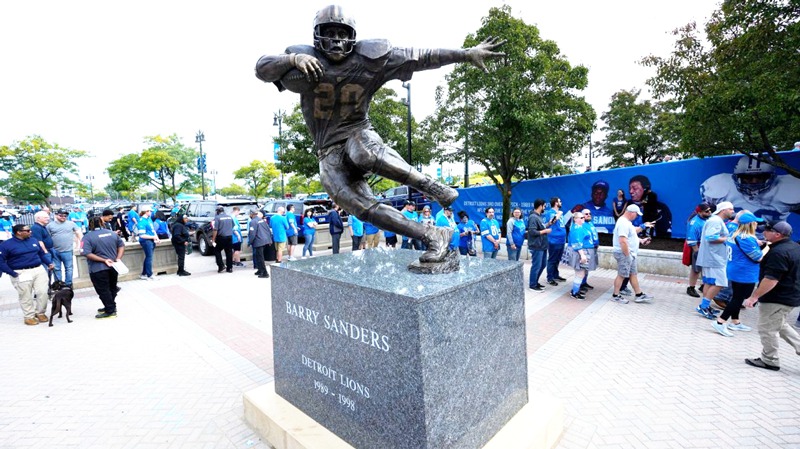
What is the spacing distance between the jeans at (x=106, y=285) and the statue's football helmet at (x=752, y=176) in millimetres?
14359

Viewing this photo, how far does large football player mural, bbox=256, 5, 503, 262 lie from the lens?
2.98m

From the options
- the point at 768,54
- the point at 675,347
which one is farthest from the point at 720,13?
the point at 675,347

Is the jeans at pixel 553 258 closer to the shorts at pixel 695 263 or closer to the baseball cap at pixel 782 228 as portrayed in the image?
the shorts at pixel 695 263

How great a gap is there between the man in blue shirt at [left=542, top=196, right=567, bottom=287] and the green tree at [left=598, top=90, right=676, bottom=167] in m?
15.9

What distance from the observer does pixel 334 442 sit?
2.79 meters

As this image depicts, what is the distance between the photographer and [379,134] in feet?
65.6

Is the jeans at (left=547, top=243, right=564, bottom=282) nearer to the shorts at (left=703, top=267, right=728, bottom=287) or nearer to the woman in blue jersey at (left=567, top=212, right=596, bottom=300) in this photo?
the woman in blue jersey at (left=567, top=212, right=596, bottom=300)

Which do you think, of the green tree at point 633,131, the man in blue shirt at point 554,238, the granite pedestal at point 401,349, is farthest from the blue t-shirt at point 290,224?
the green tree at point 633,131

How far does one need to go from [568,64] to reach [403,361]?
13137 millimetres

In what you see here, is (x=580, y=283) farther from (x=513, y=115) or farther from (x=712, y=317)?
(x=513, y=115)

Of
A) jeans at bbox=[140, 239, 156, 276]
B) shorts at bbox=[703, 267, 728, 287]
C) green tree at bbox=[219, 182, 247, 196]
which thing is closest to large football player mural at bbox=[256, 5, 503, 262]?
shorts at bbox=[703, 267, 728, 287]

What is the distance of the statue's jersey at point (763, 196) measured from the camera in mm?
9383

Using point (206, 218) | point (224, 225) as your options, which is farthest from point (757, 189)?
point (206, 218)

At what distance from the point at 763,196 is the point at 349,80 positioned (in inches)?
467
